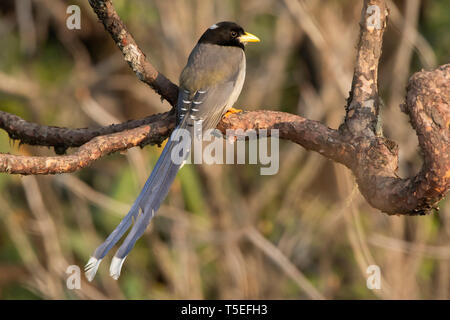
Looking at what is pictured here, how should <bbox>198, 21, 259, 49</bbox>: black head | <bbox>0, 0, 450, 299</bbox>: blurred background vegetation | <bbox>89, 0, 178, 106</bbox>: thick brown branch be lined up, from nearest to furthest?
<bbox>89, 0, 178, 106</bbox>: thick brown branch
<bbox>198, 21, 259, 49</bbox>: black head
<bbox>0, 0, 450, 299</bbox>: blurred background vegetation

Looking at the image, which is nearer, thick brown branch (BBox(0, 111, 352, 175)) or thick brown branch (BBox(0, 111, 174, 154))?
thick brown branch (BBox(0, 111, 352, 175))

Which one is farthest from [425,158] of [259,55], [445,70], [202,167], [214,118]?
[259,55]

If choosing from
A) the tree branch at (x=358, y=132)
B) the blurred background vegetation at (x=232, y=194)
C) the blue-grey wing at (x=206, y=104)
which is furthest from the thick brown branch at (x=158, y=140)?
the blurred background vegetation at (x=232, y=194)

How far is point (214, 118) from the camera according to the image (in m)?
2.47

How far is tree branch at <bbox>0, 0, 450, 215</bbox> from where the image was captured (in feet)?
5.71

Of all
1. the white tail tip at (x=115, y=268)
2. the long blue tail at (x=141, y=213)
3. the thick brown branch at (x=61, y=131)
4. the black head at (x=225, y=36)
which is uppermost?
the black head at (x=225, y=36)

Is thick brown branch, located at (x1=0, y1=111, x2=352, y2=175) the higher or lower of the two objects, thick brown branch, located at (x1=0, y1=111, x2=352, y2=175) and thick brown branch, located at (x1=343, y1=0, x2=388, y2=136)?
the lower

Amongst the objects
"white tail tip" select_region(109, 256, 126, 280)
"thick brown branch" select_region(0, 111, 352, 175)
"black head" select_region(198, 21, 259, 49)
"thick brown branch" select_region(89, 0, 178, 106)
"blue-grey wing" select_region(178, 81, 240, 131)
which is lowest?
"white tail tip" select_region(109, 256, 126, 280)

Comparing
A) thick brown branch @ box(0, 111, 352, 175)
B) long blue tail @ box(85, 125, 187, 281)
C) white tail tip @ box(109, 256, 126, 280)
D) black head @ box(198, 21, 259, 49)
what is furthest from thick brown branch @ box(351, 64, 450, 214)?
black head @ box(198, 21, 259, 49)

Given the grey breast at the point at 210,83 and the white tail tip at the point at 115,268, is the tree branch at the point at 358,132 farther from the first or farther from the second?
the white tail tip at the point at 115,268

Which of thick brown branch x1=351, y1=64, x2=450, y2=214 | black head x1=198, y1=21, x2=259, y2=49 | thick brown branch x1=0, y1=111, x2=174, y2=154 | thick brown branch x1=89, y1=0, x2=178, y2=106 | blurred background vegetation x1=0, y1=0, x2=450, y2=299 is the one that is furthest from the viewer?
blurred background vegetation x1=0, y1=0, x2=450, y2=299

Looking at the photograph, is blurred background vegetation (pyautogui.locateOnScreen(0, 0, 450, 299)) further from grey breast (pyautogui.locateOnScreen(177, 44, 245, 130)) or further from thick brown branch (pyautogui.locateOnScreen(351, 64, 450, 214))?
thick brown branch (pyautogui.locateOnScreen(351, 64, 450, 214))

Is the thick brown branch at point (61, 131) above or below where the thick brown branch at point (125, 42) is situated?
below

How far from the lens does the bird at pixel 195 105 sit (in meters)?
2.06
